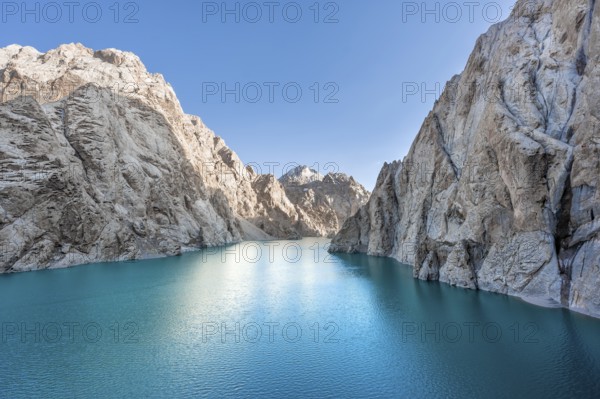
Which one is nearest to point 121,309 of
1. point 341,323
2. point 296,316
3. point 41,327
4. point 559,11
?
point 41,327

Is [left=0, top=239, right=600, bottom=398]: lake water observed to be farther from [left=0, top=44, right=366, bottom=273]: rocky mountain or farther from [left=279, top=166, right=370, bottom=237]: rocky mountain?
[left=279, top=166, right=370, bottom=237]: rocky mountain

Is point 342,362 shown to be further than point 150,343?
No

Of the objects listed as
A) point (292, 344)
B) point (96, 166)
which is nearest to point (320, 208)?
point (96, 166)

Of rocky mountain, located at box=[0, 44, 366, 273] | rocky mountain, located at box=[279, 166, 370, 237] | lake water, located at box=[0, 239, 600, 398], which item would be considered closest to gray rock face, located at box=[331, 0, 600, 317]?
lake water, located at box=[0, 239, 600, 398]

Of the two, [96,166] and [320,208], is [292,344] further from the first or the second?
[320,208]

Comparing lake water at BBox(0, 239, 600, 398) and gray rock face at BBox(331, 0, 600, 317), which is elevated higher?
gray rock face at BBox(331, 0, 600, 317)

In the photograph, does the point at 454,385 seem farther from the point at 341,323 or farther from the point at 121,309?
the point at 121,309

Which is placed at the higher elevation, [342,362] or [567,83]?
[567,83]
